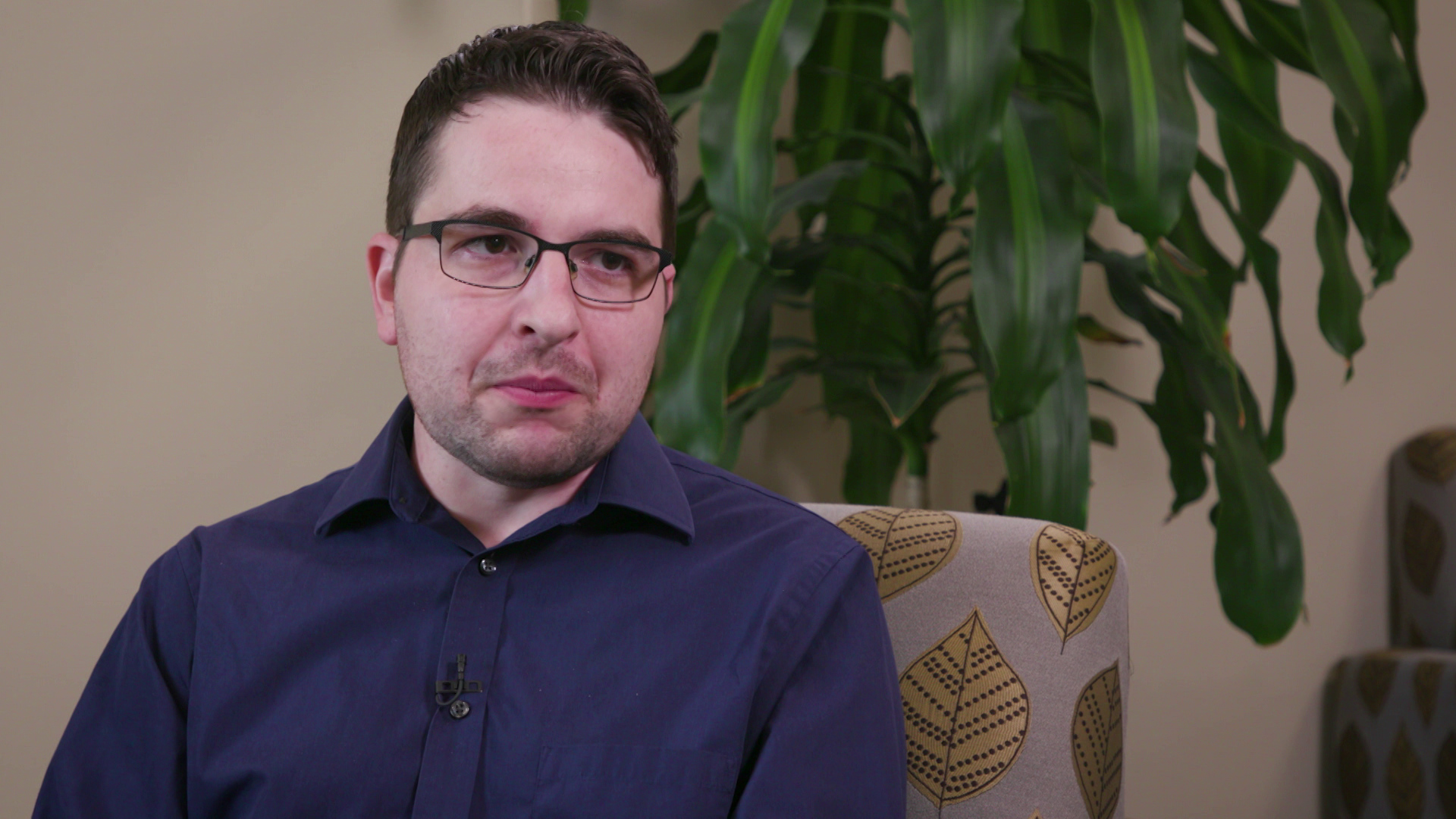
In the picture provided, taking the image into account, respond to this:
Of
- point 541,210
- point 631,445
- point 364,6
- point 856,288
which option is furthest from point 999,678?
point 364,6

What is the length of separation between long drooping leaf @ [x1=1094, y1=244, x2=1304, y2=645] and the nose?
2.95 ft

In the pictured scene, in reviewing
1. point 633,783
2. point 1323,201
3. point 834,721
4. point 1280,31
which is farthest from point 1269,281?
point 633,783

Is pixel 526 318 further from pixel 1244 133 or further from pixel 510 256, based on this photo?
pixel 1244 133

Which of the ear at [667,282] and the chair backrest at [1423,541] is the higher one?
the ear at [667,282]

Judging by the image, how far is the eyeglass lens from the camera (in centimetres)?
77

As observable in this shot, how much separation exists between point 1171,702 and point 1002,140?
1356 mm

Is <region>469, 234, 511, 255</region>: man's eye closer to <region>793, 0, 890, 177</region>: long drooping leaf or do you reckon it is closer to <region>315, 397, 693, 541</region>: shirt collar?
<region>315, 397, 693, 541</region>: shirt collar

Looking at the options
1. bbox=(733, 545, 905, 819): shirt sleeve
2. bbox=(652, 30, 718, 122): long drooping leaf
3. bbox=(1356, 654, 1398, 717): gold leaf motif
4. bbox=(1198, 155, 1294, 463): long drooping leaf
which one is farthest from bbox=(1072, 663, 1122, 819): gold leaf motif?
bbox=(1356, 654, 1398, 717): gold leaf motif

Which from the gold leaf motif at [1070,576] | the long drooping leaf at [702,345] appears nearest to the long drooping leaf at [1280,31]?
the long drooping leaf at [702,345]

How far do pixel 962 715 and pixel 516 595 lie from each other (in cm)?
34

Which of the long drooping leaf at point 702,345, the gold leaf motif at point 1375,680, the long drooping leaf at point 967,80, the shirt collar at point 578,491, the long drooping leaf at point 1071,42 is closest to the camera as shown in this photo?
the shirt collar at point 578,491

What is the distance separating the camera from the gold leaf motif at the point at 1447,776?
1718 mm

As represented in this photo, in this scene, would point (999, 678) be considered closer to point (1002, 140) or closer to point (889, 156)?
point (1002, 140)

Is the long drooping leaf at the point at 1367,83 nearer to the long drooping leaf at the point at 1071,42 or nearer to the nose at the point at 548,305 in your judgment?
the long drooping leaf at the point at 1071,42
